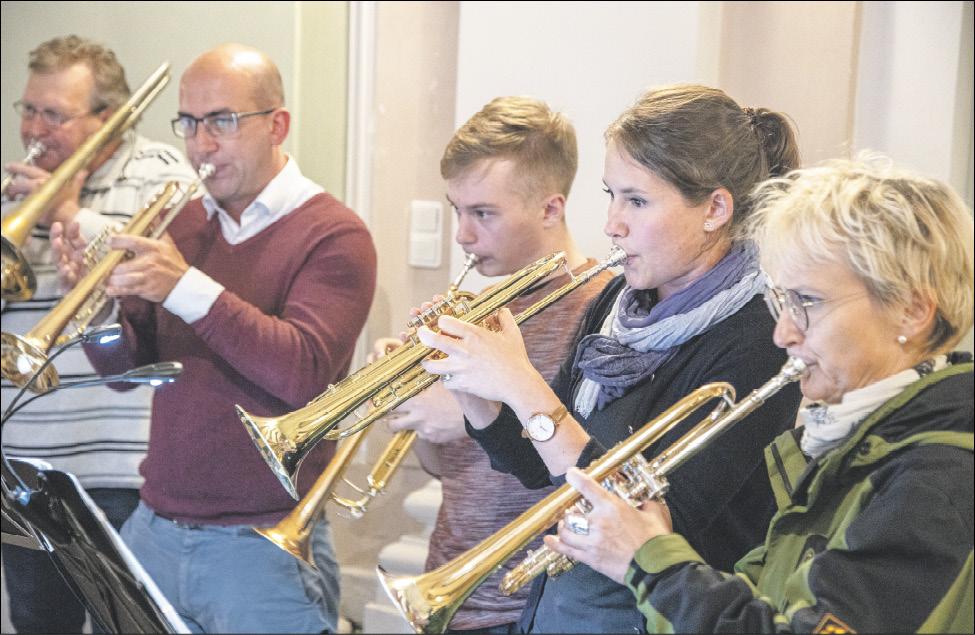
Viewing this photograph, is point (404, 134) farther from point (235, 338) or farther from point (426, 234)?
point (235, 338)

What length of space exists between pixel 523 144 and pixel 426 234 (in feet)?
3.97

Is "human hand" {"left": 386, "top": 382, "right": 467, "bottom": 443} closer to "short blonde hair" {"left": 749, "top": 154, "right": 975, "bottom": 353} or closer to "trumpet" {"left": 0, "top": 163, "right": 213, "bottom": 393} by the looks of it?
"trumpet" {"left": 0, "top": 163, "right": 213, "bottom": 393}

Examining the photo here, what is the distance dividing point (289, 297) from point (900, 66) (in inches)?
59.4

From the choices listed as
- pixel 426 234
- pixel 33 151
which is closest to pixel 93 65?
pixel 33 151

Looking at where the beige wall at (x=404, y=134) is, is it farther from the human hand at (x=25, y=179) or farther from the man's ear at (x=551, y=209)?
the man's ear at (x=551, y=209)

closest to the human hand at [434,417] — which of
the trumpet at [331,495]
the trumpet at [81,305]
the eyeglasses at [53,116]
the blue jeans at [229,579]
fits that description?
the trumpet at [331,495]

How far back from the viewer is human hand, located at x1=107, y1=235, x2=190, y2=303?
247 centimetres

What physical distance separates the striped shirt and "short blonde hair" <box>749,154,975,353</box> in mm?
2091

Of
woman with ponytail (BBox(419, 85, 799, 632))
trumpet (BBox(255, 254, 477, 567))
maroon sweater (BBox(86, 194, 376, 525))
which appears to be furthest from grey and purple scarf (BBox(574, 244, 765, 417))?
maroon sweater (BBox(86, 194, 376, 525))

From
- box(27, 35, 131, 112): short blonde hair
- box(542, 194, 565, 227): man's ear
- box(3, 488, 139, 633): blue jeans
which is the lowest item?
box(3, 488, 139, 633): blue jeans

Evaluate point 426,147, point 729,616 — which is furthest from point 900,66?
point 729,616

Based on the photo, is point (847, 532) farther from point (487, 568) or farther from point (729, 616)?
point (487, 568)

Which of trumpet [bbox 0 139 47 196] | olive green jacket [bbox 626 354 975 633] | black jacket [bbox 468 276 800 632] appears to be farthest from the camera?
trumpet [bbox 0 139 47 196]

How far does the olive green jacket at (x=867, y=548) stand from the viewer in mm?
1216
